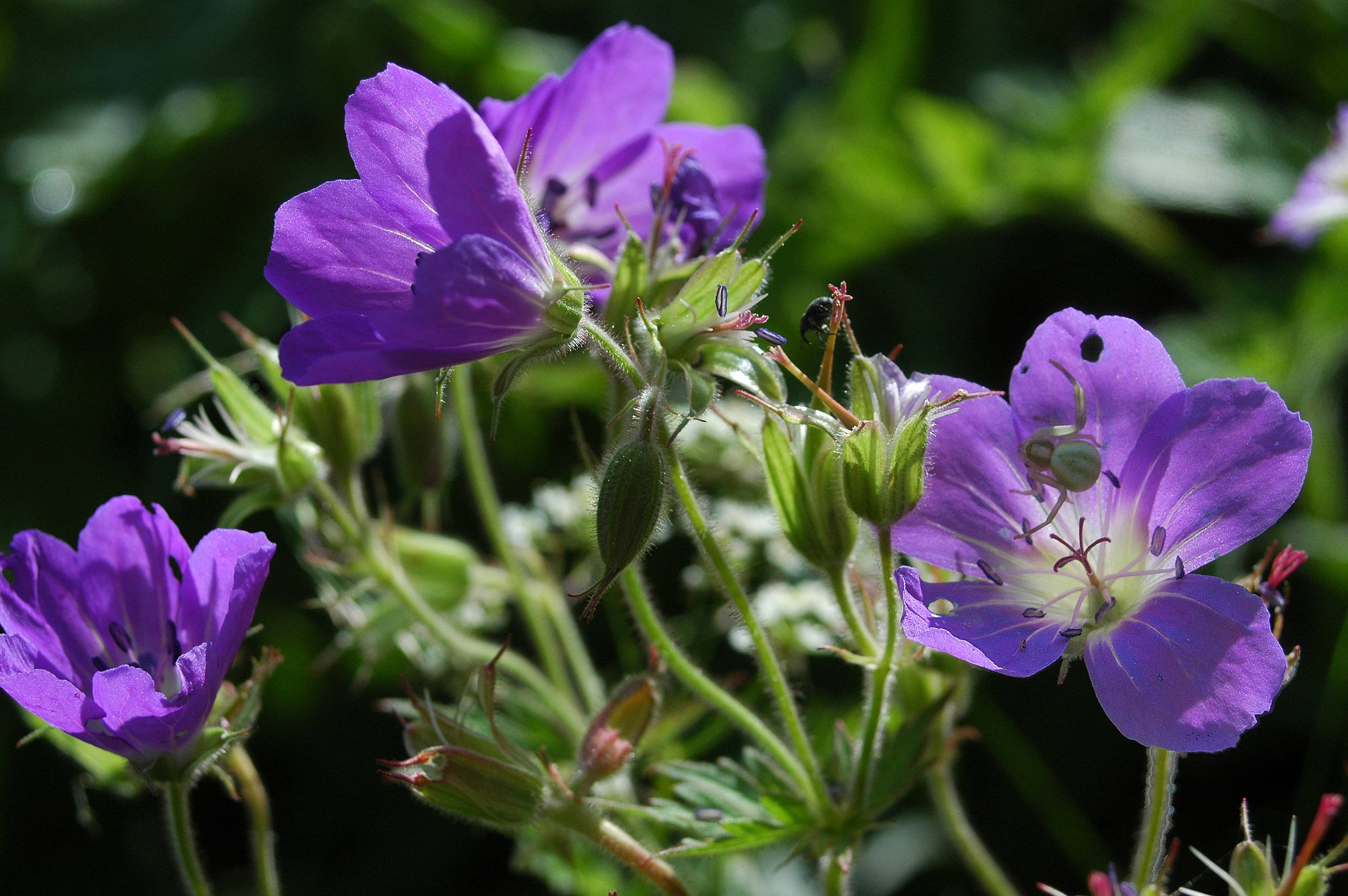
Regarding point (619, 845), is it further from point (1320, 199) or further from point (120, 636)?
point (1320, 199)

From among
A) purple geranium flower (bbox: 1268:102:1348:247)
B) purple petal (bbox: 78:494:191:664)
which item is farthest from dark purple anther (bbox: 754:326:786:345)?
purple geranium flower (bbox: 1268:102:1348:247)

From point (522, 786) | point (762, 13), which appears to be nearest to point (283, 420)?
point (522, 786)

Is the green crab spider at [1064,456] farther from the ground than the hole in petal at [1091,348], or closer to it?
farther from the ground

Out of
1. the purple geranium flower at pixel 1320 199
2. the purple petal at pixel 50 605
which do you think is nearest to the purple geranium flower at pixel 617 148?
the purple petal at pixel 50 605

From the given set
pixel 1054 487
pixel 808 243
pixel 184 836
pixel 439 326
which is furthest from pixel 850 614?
pixel 808 243

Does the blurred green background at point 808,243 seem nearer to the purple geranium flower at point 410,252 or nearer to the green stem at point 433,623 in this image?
the green stem at point 433,623

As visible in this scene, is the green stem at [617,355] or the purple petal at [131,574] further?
the purple petal at [131,574]

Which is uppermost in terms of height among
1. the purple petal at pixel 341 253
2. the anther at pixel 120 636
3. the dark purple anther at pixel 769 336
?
the purple petal at pixel 341 253
